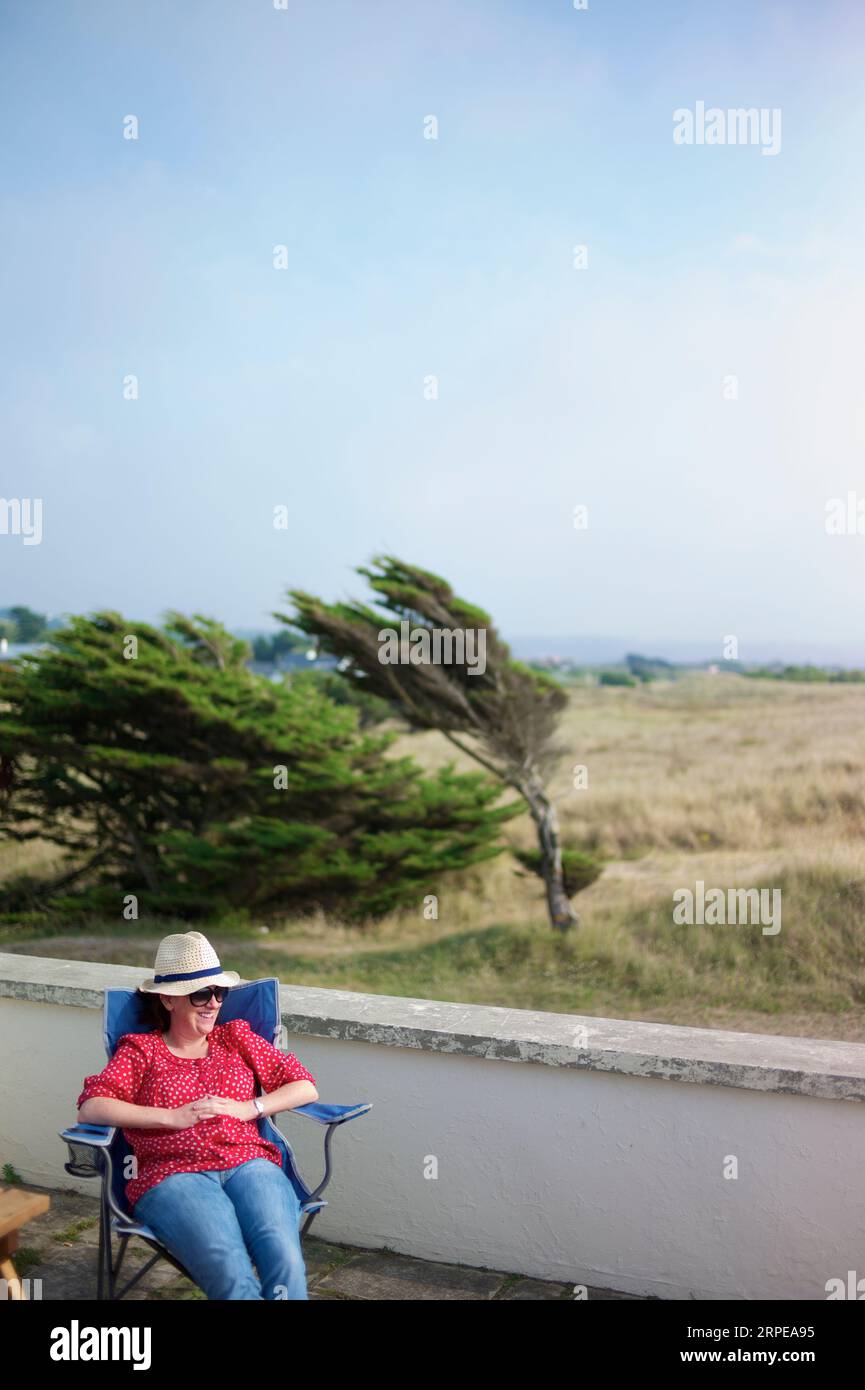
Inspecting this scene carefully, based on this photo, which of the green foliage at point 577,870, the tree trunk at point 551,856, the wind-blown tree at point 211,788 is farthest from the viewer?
the wind-blown tree at point 211,788

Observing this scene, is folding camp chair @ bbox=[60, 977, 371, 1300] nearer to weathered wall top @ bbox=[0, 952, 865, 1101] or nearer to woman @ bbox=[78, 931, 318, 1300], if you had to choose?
woman @ bbox=[78, 931, 318, 1300]

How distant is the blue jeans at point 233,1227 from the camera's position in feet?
6.72

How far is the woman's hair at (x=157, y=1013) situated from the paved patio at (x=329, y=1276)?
20.5 inches

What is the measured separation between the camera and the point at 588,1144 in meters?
2.51

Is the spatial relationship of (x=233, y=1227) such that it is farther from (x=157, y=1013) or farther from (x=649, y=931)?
(x=649, y=931)

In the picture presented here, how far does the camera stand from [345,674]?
32.7ft

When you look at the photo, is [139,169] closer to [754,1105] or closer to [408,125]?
[408,125]

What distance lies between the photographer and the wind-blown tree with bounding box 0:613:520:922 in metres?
10.4

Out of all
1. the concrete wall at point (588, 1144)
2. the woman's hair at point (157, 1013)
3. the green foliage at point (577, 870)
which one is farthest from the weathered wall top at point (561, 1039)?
the green foliage at point (577, 870)

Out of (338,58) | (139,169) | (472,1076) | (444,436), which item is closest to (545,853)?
(472,1076)

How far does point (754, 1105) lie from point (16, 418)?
81.1ft

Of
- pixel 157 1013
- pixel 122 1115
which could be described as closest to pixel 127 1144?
pixel 122 1115

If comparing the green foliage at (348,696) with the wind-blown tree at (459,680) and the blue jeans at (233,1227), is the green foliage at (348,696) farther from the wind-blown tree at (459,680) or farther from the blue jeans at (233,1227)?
the blue jeans at (233,1227)
